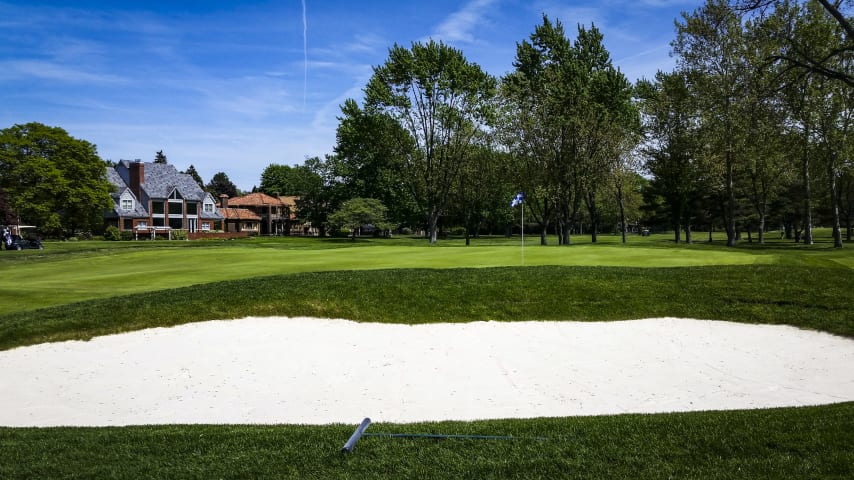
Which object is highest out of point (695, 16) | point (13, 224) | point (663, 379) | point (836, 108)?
point (695, 16)

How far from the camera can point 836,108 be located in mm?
34906

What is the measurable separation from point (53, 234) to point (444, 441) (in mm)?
69807

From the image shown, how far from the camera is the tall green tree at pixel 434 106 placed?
4312cm

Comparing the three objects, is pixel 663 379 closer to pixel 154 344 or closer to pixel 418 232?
pixel 154 344

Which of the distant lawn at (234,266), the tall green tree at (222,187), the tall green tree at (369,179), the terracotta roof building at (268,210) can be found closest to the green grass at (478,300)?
the distant lawn at (234,266)

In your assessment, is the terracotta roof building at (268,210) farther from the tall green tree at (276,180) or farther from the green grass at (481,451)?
the green grass at (481,451)

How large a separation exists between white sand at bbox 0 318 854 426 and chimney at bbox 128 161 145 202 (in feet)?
243

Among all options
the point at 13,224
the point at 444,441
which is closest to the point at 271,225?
the point at 13,224

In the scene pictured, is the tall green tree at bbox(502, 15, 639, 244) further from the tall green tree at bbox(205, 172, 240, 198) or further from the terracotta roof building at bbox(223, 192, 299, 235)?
the tall green tree at bbox(205, 172, 240, 198)

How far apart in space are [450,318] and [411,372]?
321 centimetres

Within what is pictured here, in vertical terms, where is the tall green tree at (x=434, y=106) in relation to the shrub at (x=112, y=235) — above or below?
above

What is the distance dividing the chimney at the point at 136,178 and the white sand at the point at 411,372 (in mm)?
74051

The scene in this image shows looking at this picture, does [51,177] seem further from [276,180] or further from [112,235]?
[276,180]

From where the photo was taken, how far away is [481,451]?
5.03 m
